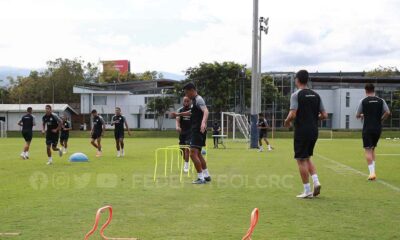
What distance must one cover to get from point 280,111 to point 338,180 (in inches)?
2239

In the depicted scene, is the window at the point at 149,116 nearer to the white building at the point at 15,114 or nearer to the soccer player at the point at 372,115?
the white building at the point at 15,114

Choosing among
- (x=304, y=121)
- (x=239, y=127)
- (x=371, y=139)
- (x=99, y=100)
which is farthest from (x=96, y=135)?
(x=99, y=100)

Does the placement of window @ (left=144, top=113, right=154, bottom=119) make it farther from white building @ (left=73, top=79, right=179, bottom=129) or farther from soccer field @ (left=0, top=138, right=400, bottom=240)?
soccer field @ (left=0, top=138, right=400, bottom=240)

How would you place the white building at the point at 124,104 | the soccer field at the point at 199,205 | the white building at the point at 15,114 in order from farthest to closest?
1. the white building at the point at 124,104
2. the white building at the point at 15,114
3. the soccer field at the point at 199,205

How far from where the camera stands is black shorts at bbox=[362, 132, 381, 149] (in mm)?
11945

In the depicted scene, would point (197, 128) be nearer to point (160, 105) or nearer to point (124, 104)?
point (160, 105)

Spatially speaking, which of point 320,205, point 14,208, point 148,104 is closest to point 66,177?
point 14,208

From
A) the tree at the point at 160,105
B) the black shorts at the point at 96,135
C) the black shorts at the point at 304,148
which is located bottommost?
the black shorts at the point at 96,135

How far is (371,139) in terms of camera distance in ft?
39.3

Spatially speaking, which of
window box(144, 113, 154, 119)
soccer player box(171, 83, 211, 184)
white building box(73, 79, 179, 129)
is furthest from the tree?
soccer player box(171, 83, 211, 184)

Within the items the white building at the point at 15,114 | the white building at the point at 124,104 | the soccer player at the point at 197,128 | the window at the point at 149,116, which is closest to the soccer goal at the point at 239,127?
the soccer player at the point at 197,128

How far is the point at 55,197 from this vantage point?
929 cm

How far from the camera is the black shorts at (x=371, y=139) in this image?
11945mm

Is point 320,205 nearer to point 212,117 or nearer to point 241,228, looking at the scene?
point 241,228
